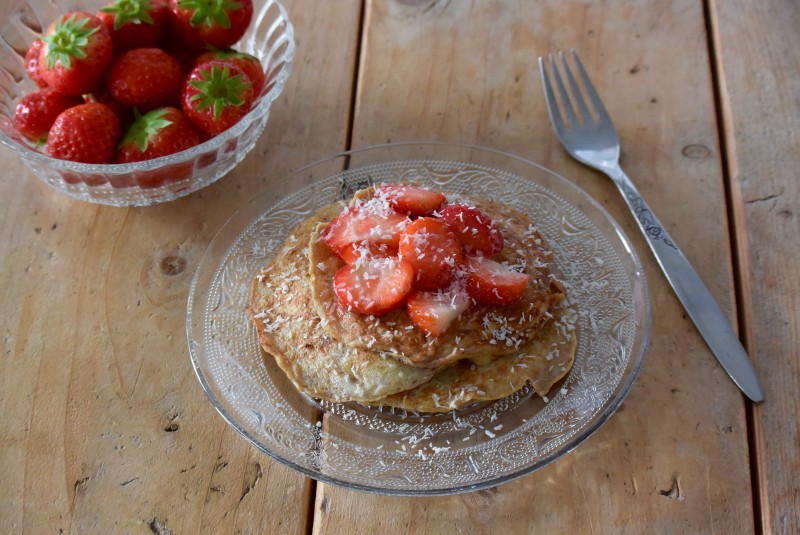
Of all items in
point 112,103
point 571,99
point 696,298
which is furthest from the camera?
point 571,99

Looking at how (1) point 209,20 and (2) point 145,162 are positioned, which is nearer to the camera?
(2) point 145,162

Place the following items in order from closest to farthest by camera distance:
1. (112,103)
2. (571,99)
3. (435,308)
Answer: (435,308) < (112,103) < (571,99)

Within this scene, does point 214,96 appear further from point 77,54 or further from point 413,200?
point 413,200

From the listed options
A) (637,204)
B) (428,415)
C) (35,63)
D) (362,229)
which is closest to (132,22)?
(35,63)

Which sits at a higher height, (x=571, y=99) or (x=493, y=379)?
(x=571, y=99)

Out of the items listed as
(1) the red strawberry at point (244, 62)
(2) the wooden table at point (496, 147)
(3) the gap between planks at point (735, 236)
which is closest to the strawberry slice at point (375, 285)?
(2) the wooden table at point (496, 147)

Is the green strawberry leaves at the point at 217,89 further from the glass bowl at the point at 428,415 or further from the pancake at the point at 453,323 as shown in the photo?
the pancake at the point at 453,323
